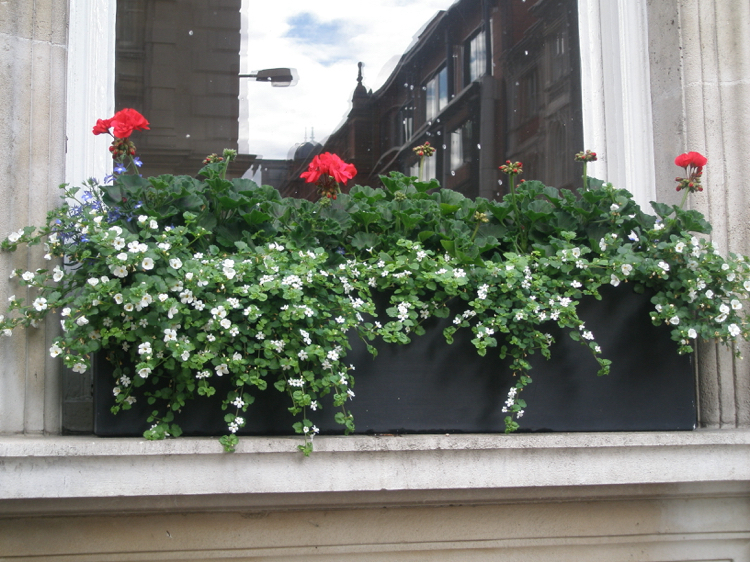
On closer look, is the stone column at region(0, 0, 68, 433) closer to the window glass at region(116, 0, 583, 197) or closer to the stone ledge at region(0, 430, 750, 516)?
the stone ledge at region(0, 430, 750, 516)

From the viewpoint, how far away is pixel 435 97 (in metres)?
2.89

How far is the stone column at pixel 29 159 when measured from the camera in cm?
190

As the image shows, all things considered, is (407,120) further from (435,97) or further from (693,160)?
(693,160)

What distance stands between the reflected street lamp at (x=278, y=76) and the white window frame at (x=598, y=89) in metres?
0.65

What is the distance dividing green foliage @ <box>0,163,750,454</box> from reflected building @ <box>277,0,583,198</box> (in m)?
0.65

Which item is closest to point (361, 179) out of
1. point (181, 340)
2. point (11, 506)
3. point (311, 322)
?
point (311, 322)

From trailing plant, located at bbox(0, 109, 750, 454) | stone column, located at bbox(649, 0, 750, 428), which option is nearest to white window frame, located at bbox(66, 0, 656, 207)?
stone column, located at bbox(649, 0, 750, 428)

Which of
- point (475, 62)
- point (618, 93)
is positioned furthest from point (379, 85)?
point (618, 93)

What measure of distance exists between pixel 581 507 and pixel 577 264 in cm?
74

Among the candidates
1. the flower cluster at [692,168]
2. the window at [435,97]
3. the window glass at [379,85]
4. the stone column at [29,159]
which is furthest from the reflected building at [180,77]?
the flower cluster at [692,168]

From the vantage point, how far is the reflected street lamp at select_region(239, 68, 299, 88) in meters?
2.89

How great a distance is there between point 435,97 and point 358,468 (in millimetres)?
1736

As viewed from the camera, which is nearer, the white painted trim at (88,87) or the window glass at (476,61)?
the white painted trim at (88,87)

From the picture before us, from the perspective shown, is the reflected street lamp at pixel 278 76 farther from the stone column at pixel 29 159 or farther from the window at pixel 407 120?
the stone column at pixel 29 159
